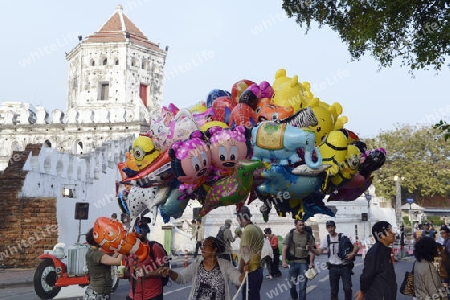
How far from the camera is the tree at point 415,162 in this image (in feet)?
167

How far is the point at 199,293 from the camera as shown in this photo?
604cm

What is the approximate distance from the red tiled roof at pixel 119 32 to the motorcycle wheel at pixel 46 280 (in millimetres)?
36410

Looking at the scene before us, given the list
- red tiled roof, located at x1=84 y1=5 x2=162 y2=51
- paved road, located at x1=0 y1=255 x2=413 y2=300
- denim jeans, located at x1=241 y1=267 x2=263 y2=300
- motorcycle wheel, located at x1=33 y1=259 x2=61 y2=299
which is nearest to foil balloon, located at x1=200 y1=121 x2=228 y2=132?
denim jeans, located at x1=241 y1=267 x2=263 y2=300

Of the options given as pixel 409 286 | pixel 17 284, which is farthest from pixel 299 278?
pixel 17 284

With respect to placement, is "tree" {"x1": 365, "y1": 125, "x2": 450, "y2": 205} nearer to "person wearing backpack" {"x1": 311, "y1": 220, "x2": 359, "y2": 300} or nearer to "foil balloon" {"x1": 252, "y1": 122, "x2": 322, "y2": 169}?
"person wearing backpack" {"x1": 311, "y1": 220, "x2": 359, "y2": 300}

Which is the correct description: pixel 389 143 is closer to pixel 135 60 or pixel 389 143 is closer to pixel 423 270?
pixel 135 60

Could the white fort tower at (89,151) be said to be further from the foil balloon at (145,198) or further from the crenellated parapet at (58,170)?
the foil balloon at (145,198)

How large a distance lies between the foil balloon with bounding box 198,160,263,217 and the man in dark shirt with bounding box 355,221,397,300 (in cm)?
159

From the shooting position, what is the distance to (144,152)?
21.3 ft

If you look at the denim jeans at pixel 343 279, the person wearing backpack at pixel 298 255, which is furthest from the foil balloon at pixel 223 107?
the denim jeans at pixel 343 279

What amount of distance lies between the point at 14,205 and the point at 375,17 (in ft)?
51.7

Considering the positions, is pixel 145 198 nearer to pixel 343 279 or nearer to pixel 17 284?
pixel 343 279

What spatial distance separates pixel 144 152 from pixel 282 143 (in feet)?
5.58

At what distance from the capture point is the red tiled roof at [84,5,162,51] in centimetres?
4744
